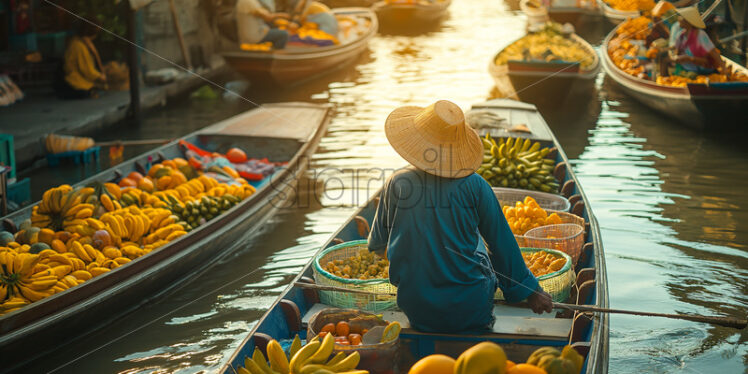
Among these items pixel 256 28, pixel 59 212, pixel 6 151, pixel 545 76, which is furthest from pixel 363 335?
pixel 256 28

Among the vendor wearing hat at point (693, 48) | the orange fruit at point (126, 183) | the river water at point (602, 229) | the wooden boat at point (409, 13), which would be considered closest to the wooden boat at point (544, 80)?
the river water at point (602, 229)

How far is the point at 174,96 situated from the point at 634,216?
28.9 ft

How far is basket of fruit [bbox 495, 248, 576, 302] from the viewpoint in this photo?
3961mm

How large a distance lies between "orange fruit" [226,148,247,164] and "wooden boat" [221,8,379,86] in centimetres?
510

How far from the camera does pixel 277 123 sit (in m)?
8.90

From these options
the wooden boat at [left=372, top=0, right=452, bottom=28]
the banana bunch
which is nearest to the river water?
the banana bunch

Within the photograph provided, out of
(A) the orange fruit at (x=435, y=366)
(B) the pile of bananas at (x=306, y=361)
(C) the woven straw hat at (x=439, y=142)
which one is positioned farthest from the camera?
(C) the woven straw hat at (x=439, y=142)

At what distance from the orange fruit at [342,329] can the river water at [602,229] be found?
159cm

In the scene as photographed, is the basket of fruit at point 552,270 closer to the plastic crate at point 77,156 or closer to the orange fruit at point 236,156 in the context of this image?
the orange fruit at point 236,156

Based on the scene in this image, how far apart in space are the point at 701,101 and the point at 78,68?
30.5ft

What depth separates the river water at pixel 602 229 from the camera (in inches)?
191

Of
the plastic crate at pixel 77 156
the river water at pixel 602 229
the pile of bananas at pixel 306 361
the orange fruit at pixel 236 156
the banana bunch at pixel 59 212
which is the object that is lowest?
the river water at pixel 602 229

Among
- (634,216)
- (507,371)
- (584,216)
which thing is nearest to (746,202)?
(634,216)

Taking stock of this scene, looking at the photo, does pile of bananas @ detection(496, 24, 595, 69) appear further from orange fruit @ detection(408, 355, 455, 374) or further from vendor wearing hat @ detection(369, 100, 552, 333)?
orange fruit @ detection(408, 355, 455, 374)
